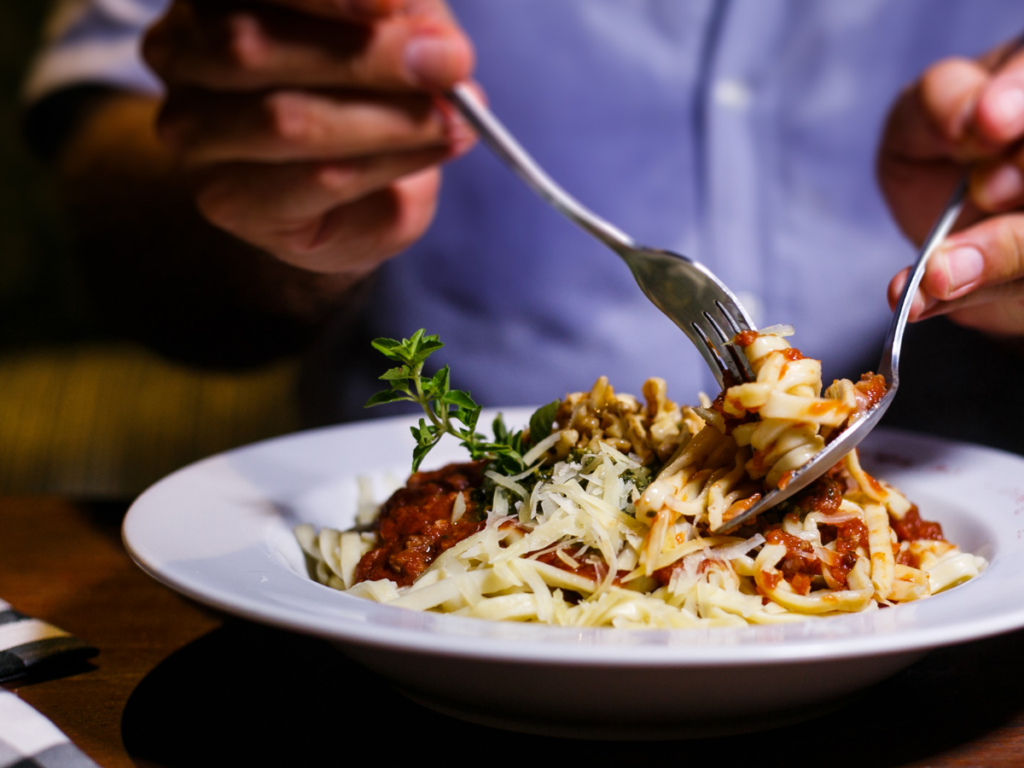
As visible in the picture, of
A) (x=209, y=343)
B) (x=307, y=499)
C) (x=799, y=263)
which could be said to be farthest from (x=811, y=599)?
(x=209, y=343)

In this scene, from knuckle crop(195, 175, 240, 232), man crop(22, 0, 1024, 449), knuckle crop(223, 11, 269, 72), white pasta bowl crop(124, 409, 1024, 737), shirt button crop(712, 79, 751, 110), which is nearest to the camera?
white pasta bowl crop(124, 409, 1024, 737)

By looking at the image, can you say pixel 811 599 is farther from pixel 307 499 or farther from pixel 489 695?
pixel 307 499

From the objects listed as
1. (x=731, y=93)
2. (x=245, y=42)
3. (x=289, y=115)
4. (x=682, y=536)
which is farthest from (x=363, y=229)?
(x=731, y=93)

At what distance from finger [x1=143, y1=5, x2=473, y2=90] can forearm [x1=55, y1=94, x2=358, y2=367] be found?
5.18 ft

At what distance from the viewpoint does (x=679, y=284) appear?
158 cm

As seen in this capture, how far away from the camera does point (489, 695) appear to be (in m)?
1.11

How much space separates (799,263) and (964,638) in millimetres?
2397

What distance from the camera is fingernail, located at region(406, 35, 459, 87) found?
1.40m

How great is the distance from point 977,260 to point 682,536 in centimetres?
76

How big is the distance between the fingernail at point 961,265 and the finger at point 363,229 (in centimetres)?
113

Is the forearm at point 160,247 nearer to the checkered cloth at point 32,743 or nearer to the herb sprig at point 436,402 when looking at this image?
the herb sprig at point 436,402

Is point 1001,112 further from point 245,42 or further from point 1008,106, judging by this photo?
point 245,42

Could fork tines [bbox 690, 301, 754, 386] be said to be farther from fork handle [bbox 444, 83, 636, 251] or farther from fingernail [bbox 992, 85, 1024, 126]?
fingernail [bbox 992, 85, 1024, 126]

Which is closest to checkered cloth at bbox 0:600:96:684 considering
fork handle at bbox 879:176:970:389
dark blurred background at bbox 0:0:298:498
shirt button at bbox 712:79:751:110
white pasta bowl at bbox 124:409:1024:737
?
white pasta bowl at bbox 124:409:1024:737
